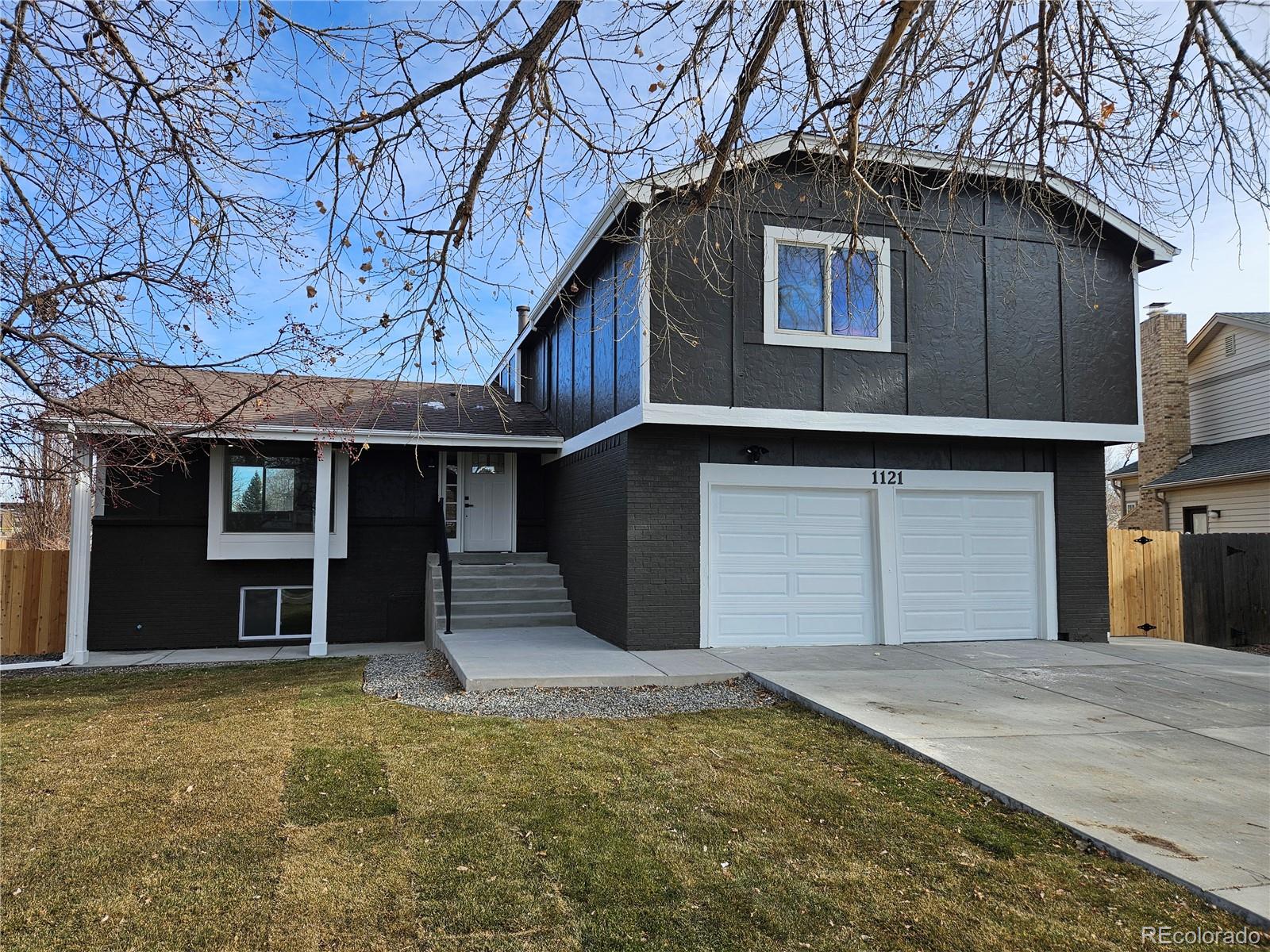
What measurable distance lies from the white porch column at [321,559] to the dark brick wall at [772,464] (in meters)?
5.02

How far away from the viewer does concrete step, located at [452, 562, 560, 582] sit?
1266 cm

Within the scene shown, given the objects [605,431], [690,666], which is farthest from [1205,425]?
[690,666]

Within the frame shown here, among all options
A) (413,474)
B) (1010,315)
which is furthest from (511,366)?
(1010,315)

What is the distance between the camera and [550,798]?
15.6 feet

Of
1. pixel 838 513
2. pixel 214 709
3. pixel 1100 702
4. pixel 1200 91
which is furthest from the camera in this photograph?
pixel 838 513

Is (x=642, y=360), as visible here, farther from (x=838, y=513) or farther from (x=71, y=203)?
(x=71, y=203)

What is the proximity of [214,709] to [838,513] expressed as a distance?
298 inches

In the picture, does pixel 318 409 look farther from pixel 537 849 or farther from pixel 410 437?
pixel 537 849

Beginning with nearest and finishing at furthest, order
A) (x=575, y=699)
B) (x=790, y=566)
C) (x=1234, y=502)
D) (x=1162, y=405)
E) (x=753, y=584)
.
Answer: (x=575, y=699), (x=753, y=584), (x=790, y=566), (x=1234, y=502), (x=1162, y=405)

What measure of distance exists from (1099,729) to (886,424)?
15.6ft

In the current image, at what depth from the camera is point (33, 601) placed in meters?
12.0

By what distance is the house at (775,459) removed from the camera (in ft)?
32.0

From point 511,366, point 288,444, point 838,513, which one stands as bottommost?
point 838,513

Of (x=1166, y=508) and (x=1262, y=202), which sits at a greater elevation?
(x=1262, y=202)
